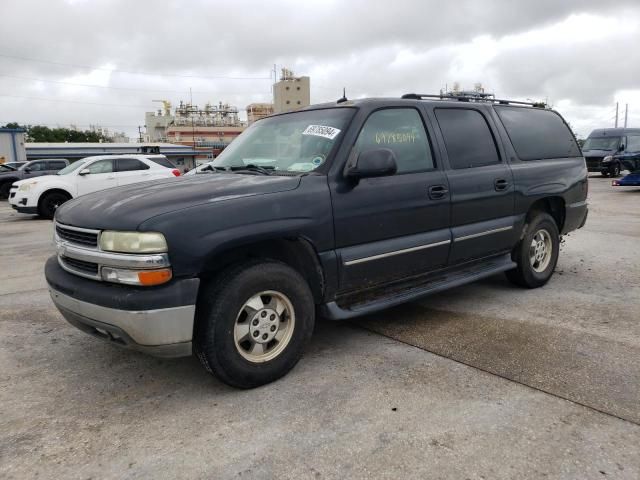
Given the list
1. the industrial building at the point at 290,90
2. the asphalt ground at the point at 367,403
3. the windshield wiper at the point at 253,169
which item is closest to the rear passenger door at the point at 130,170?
the asphalt ground at the point at 367,403

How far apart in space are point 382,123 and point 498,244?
1.65 m

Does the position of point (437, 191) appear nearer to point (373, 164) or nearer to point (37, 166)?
point (373, 164)

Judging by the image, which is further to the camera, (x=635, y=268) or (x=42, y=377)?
(x=635, y=268)

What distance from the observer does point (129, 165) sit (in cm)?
1300

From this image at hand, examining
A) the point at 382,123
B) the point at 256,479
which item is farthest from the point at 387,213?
the point at 256,479

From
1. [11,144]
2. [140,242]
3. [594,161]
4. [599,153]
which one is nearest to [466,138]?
[140,242]

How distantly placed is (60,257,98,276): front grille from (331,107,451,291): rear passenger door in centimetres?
149

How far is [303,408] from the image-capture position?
2777 mm

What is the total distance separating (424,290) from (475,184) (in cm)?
105

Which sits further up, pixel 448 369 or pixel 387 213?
pixel 387 213

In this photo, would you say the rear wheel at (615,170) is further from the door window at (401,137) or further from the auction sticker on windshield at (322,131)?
the auction sticker on windshield at (322,131)

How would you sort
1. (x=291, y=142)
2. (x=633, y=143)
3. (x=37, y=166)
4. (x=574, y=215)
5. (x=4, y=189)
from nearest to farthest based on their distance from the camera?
1. (x=291, y=142)
2. (x=574, y=215)
3. (x=37, y=166)
4. (x=4, y=189)
5. (x=633, y=143)

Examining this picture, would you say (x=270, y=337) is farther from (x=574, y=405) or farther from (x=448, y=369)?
(x=574, y=405)

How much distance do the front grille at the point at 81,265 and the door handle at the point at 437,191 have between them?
2412 millimetres
